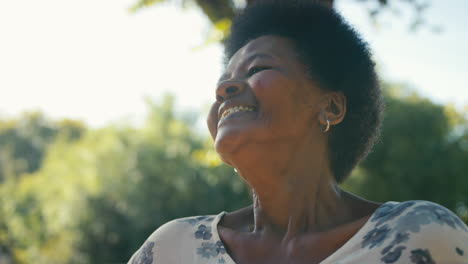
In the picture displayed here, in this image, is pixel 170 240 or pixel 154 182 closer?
pixel 170 240

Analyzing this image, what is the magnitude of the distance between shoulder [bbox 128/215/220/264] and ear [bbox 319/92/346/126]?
2.14ft

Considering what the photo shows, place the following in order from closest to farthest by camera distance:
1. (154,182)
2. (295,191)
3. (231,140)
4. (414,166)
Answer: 1. (231,140)
2. (295,191)
3. (414,166)
4. (154,182)

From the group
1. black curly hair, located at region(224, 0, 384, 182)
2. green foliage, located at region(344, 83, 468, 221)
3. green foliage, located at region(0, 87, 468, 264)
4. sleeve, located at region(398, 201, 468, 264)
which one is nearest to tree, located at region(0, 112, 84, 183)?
green foliage, located at region(0, 87, 468, 264)

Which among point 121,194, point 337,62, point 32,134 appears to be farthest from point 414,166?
point 32,134

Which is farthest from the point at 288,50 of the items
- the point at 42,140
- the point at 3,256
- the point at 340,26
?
the point at 42,140

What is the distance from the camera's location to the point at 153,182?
67.7ft

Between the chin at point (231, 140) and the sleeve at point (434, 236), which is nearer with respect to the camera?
the sleeve at point (434, 236)

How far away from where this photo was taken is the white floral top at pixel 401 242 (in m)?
1.56

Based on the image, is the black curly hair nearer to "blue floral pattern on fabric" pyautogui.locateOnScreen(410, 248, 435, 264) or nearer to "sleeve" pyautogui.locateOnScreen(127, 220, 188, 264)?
"blue floral pattern on fabric" pyautogui.locateOnScreen(410, 248, 435, 264)

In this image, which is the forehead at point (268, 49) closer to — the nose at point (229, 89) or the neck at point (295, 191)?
the nose at point (229, 89)

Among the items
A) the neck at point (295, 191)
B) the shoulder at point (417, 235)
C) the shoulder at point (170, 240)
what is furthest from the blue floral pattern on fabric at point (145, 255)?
the shoulder at point (417, 235)

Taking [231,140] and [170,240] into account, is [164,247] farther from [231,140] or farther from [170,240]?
[231,140]

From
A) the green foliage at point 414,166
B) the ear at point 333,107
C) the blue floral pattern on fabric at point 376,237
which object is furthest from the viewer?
the green foliage at point 414,166

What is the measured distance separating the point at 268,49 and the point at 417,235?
91 cm
